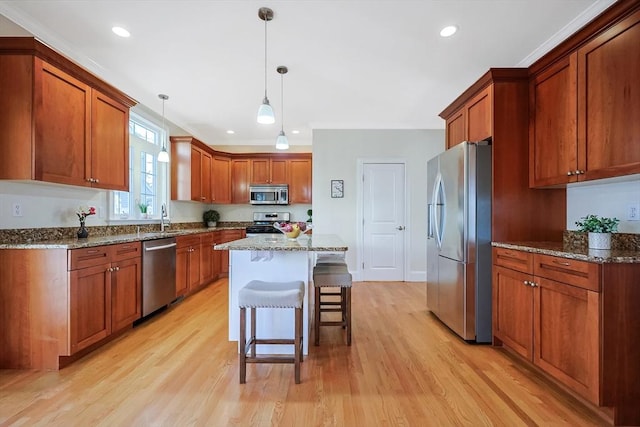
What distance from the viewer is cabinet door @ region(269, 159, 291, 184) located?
6.05m

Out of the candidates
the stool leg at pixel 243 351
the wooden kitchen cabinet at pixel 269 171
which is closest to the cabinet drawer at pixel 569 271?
the stool leg at pixel 243 351

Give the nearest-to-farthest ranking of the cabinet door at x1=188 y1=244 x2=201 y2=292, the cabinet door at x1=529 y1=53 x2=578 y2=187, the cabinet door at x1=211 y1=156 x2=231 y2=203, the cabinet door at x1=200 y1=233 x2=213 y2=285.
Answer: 1. the cabinet door at x1=529 y1=53 x2=578 y2=187
2. the cabinet door at x1=188 y1=244 x2=201 y2=292
3. the cabinet door at x1=200 y1=233 x2=213 y2=285
4. the cabinet door at x1=211 y1=156 x2=231 y2=203

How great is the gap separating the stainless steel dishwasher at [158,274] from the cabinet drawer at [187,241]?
6.2 inches

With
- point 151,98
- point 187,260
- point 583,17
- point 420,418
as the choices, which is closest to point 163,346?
point 187,260

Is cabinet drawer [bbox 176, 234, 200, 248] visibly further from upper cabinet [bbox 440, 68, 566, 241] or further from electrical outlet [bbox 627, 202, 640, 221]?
electrical outlet [bbox 627, 202, 640, 221]

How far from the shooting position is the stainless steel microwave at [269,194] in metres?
6.00

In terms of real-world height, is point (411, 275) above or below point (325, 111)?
below

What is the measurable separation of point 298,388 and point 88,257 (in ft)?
6.18

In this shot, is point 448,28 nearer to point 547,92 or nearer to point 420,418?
point 547,92

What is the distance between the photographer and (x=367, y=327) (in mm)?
3082

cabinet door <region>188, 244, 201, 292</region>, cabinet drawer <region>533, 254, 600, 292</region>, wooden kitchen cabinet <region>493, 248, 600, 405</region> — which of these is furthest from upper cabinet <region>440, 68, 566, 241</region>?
cabinet door <region>188, 244, 201, 292</region>

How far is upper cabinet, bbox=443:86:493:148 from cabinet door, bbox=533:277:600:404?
140cm

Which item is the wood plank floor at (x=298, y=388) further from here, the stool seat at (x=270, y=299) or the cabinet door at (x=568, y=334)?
the stool seat at (x=270, y=299)

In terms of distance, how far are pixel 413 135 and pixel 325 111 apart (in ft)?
5.20
